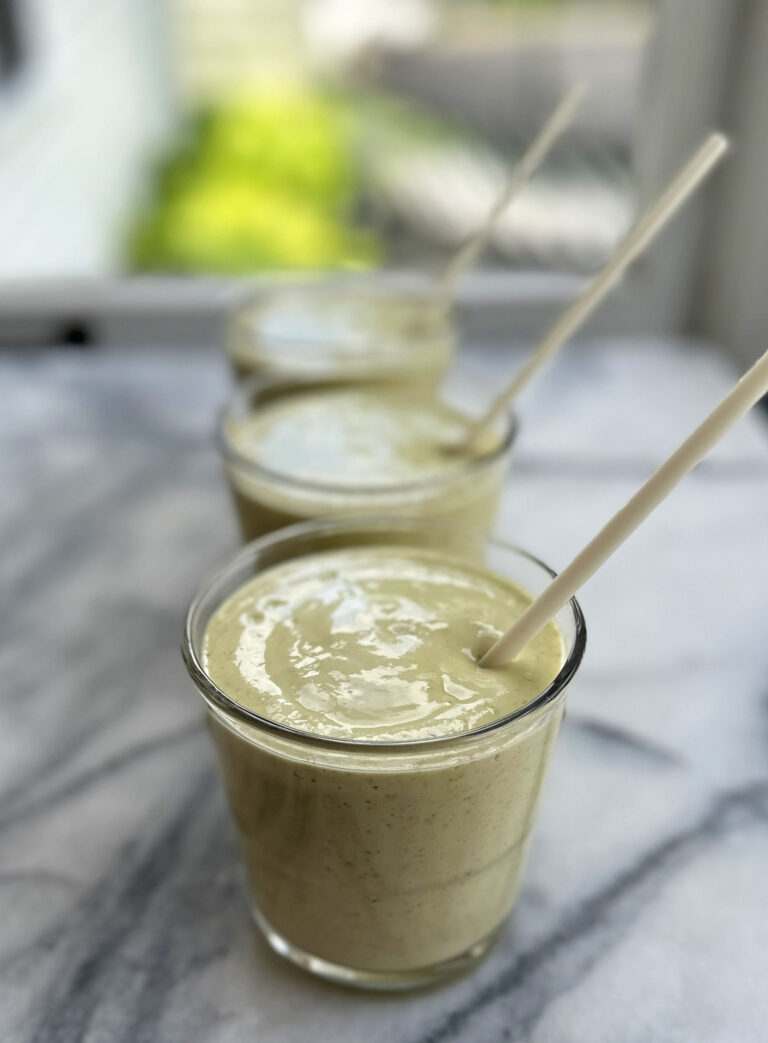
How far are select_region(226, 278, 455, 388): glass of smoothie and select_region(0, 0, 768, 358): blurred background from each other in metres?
0.31

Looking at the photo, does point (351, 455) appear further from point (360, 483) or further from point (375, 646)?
point (375, 646)

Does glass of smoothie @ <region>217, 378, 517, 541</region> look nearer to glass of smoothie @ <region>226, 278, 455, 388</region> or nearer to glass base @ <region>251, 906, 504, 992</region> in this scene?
glass of smoothie @ <region>226, 278, 455, 388</region>

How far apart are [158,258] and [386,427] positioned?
115cm

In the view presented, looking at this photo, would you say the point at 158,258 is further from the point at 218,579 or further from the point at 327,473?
the point at 218,579

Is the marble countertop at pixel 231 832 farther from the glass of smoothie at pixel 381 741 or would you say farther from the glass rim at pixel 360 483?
the glass rim at pixel 360 483

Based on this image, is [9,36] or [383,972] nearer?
[383,972]

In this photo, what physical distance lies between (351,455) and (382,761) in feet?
1.22

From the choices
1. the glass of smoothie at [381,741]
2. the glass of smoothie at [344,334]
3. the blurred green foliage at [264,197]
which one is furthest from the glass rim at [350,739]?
the blurred green foliage at [264,197]

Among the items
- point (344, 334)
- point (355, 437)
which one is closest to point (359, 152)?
point (344, 334)

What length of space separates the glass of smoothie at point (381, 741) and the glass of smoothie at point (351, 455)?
0.36 feet

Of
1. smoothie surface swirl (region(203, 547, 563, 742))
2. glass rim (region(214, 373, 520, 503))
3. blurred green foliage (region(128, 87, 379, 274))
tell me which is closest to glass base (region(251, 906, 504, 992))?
smoothie surface swirl (region(203, 547, 563, 742))

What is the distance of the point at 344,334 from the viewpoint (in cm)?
105

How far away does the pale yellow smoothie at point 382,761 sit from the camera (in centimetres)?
46

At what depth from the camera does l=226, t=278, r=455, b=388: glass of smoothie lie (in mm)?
948
